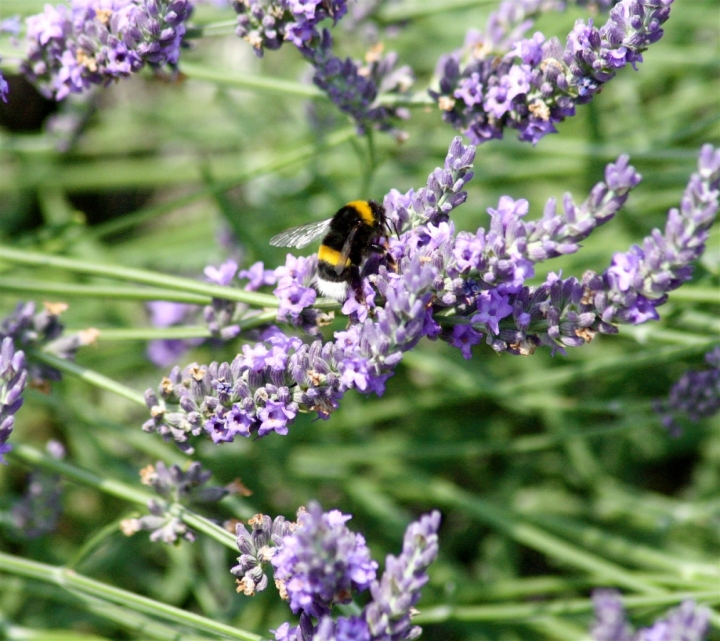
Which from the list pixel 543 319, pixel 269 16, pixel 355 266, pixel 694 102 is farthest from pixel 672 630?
pixel 694 102

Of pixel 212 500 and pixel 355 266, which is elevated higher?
pixel 355 266

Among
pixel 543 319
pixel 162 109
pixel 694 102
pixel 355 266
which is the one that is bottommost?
pixel 543 319

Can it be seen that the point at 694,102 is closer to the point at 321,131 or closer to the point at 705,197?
the point at 321,131

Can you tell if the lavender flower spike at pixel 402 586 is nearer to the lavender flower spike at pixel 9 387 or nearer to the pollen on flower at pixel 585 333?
the pollen on flower at pixel 585 333

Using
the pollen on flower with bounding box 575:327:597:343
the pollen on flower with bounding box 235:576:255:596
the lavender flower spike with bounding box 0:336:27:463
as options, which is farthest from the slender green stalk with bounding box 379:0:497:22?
the pollen on flower with bounding box 235:576:255:596

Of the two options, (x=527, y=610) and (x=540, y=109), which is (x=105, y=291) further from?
(x=527, y=610)

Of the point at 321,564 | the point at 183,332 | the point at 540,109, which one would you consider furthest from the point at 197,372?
the point at 540,109

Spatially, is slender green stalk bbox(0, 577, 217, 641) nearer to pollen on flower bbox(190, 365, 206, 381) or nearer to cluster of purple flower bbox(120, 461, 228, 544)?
cluster of purple flower bbox(120, 461, 228, 544)
